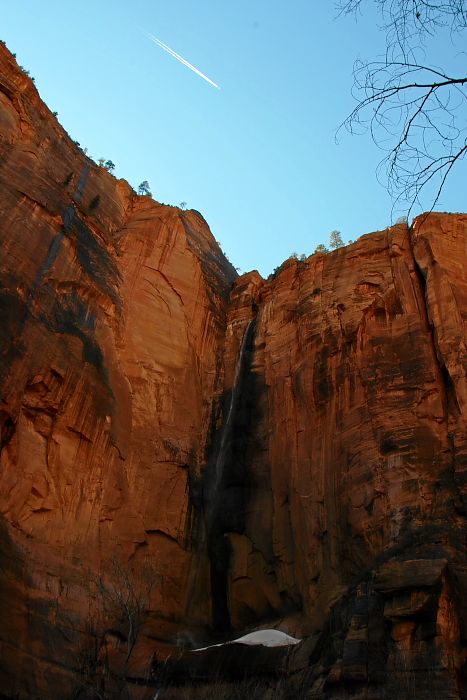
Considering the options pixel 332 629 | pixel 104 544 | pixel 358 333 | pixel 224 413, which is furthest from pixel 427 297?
pixel 104 544

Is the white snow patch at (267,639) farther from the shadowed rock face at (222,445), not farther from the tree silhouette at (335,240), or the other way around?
the tree silhouette at (335,240)

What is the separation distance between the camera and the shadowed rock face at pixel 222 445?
18359 millimetres

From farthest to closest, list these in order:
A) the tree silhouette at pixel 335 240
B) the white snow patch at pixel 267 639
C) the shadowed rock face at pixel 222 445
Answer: the tree silhouette at pixel 335 240 → the white snow patch at pixel 267 639 → the shadowed rock face at pixel 222 445

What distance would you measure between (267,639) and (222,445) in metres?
9.27

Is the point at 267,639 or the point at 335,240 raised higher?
the point at 335,240

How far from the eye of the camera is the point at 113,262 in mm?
31016

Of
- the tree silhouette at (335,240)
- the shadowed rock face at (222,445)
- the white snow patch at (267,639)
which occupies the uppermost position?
the tree silhouette at (335,240)

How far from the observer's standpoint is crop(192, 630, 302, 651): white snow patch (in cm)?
1960

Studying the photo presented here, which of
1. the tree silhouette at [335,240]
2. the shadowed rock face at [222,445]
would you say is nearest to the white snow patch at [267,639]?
the shadowed rock face at [222,445]

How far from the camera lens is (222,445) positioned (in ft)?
92.9

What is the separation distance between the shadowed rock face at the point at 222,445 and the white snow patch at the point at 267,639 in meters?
0.77

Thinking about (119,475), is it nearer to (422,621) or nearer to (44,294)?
(44,294)

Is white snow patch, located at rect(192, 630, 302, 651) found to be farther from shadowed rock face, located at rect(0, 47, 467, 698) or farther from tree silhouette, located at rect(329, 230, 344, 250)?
tree silhouette, located at rect(329, 230, 344, 250)

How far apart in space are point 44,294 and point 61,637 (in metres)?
11.5
